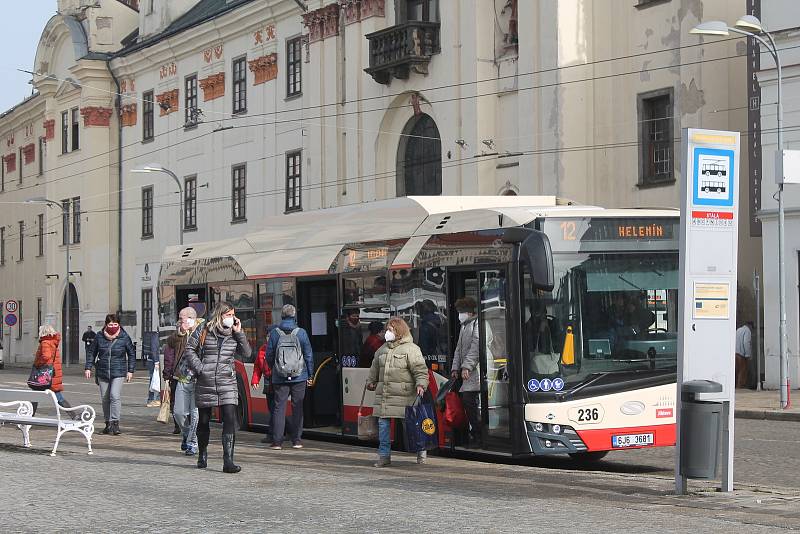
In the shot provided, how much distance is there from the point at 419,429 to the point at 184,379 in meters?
2.68

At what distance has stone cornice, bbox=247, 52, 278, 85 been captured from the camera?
4762 cm

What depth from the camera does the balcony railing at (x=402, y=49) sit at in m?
39.5

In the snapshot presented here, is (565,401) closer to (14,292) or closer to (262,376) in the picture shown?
(262,376)

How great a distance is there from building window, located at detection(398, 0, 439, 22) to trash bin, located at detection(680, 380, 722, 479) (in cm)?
2812

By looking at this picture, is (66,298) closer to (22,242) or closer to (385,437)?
(22,242)

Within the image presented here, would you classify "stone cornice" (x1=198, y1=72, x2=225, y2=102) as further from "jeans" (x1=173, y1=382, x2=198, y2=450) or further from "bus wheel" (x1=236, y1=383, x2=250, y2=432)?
"jeans" (x1=173, y1=382, x2=198, y2=450)

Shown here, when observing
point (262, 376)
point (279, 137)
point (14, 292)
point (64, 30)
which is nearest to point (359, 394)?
point (262, 376)

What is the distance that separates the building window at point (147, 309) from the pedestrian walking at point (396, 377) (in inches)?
1575

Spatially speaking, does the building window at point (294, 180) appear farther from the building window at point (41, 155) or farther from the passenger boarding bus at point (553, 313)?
the passenger boarding bus at point (553, 313)

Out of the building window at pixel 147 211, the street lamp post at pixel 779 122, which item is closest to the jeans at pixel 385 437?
the street lamp post at pixel 779 122

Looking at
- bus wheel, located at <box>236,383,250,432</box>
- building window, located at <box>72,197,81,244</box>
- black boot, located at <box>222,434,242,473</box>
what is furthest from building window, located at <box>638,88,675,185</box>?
building window, located at <box>72,197,81,244</box>

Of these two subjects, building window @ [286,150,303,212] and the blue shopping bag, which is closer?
the blue shopping bag

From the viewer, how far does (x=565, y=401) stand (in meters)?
15.3

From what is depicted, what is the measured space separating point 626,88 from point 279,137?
15.7 meters
